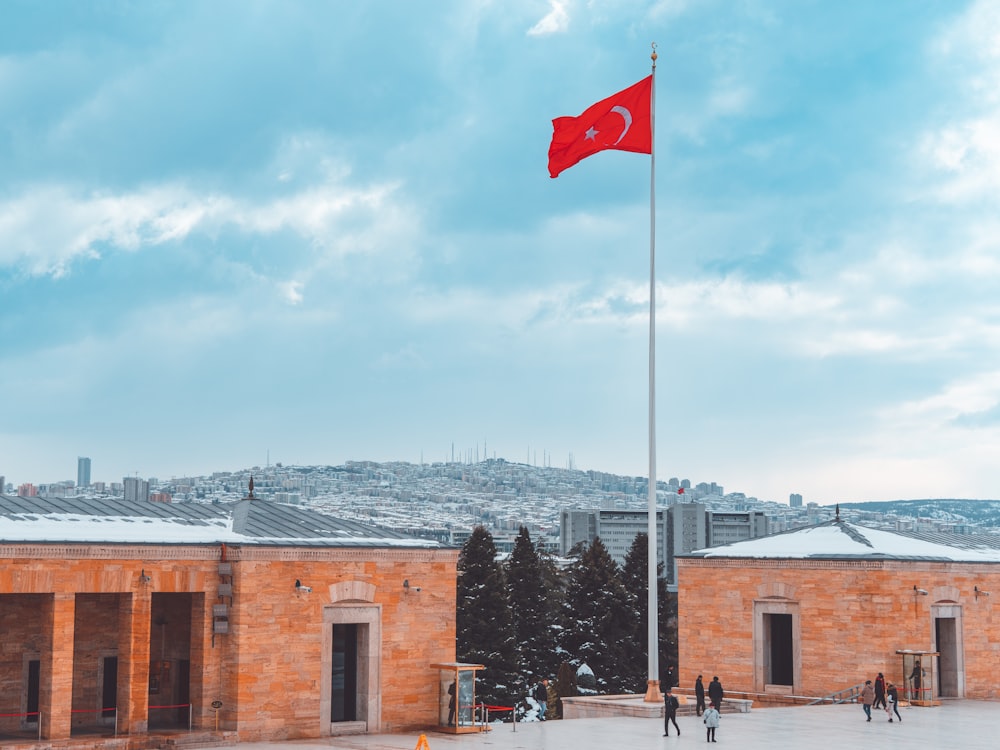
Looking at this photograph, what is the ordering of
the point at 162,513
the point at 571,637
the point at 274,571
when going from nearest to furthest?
the point at 274,571 → the point at 162,513 → the point at 571,637

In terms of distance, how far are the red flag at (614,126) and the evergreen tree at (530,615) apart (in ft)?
116

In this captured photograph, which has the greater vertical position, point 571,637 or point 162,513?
point 162,513

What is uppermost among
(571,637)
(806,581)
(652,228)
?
(652,228)

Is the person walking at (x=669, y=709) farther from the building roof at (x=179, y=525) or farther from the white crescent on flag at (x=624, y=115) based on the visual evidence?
the white crescent on flag at (x=624, y=115)

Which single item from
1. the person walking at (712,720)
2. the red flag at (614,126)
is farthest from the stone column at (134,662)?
the red flag at (614,126)

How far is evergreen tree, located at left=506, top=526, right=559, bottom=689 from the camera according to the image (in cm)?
6284

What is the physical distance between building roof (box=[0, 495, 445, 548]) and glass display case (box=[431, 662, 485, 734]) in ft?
10.4

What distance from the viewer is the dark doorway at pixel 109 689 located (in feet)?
91.0

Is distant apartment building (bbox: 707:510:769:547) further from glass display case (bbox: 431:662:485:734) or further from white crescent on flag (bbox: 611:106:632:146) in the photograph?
glass display case (bbox: 431:662:485:734)

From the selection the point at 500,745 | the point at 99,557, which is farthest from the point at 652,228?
the point at 99,557

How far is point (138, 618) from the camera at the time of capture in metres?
25.4

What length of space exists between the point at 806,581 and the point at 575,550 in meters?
47.1

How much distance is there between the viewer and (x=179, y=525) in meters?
28.1

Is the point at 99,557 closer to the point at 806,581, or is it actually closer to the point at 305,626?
the point at 305,626
